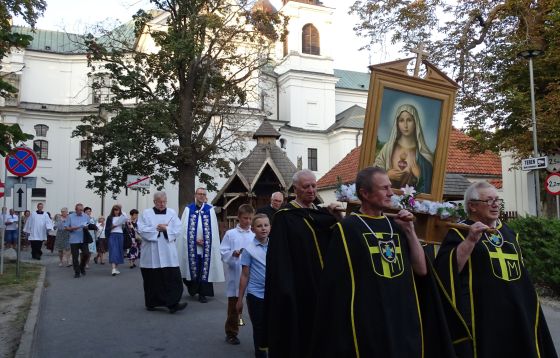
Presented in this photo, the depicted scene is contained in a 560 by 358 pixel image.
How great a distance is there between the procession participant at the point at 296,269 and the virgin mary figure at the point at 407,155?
110 centimetres

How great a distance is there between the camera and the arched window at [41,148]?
163ft

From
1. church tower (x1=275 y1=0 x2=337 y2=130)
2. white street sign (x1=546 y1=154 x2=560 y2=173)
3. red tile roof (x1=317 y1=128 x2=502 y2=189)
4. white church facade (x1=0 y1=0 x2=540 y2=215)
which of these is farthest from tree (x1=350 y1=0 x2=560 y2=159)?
church tower (x1=275 y1=0 x2=337 y2=130)

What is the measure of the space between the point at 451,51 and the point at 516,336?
53.7 feet

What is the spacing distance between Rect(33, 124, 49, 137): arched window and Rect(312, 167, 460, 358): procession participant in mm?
51255

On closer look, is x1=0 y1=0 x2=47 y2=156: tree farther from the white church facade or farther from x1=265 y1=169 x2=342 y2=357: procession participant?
the white church facade

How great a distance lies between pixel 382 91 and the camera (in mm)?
5426

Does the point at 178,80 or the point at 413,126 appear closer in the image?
the point at 413,126

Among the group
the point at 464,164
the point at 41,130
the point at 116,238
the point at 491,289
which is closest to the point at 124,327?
the point at 491,289

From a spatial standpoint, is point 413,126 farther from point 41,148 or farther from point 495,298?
point 41,148

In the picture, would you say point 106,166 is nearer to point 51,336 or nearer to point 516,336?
point 51,336

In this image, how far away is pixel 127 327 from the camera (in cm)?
837

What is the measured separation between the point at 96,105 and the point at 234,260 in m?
44.0

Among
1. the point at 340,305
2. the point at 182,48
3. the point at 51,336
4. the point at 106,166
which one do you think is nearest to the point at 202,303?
the point at 51,336

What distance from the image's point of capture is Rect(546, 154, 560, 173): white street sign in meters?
19.9
